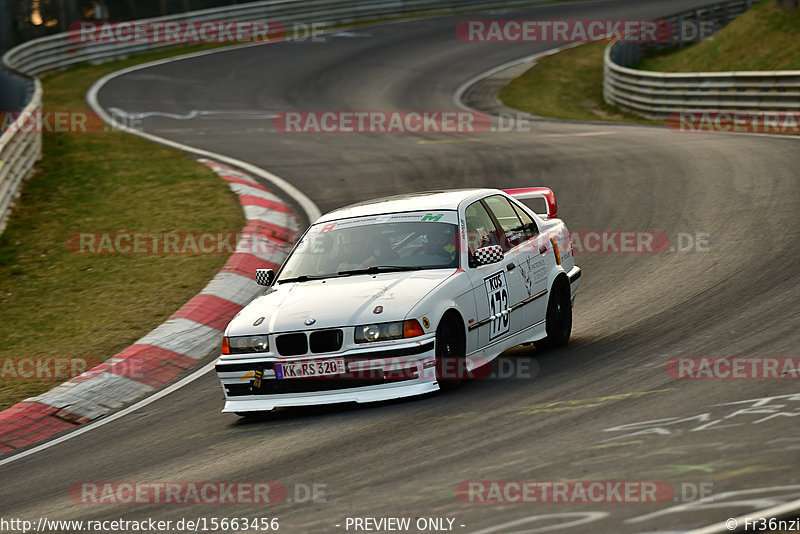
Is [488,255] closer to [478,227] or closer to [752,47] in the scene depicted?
[478,227]

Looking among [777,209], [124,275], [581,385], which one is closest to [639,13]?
[777,209]

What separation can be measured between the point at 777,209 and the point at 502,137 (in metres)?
8.72

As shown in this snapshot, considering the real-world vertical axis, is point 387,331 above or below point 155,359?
above

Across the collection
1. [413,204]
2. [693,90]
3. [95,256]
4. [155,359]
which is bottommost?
[155,359]

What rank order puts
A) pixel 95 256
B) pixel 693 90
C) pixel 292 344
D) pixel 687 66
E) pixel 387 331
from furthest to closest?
pixel 687 66
pixel 693 90
pixel 95 256
pixel 292 344
pixel 387 331

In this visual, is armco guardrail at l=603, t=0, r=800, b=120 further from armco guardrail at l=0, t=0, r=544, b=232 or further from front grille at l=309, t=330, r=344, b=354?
front grille at l=309, t=330, r=344, b=354

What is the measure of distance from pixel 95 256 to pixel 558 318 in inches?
259

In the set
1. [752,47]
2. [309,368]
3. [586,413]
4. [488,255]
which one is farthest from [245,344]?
[752,47]

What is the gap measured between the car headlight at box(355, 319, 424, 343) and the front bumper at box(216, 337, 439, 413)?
0.08m

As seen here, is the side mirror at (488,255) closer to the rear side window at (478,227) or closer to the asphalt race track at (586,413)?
the rear side window at (478,227)

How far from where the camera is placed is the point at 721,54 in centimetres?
2923

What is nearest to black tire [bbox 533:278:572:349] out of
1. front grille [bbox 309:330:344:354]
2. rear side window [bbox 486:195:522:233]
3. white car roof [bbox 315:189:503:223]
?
rear side window [bbox 486:195:522:233]

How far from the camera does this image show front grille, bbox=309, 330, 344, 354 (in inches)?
286

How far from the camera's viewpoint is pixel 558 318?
9070 mm
